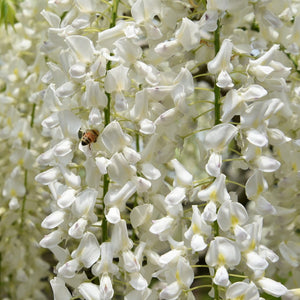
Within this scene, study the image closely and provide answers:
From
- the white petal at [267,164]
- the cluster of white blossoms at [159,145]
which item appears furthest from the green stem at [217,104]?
the white petal at [267,164]

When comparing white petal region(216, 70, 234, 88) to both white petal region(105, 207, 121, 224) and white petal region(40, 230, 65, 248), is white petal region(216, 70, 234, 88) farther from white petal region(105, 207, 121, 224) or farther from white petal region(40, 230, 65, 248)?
white petal region(40, 230, 65, 248)

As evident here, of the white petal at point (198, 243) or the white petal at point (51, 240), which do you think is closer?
the white petal at point (198, 243)

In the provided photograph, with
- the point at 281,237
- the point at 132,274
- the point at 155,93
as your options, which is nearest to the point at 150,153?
the point at 155,93

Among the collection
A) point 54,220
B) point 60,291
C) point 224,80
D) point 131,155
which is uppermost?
point 224,80

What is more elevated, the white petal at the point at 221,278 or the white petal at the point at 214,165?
the white petal at the point at 214,165

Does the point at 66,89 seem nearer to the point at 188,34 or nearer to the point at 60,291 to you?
the point at 188,34

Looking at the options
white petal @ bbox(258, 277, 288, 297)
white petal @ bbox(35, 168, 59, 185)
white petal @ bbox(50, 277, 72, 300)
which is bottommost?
white petal @ bbox(50, 277, 72, 300)

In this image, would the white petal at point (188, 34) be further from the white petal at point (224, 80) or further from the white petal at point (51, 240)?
the white petal at point (51, 240)

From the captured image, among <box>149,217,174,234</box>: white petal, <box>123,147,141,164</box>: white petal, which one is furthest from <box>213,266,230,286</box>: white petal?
<box>123,147,141,164</box>: white petal

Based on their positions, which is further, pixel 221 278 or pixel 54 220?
pixel 54 220

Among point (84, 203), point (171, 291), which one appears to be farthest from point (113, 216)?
point (171, 291)

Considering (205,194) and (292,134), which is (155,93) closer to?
(205,194)

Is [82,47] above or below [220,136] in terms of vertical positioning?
above
